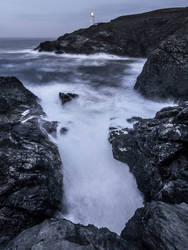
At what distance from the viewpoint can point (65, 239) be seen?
150 inches

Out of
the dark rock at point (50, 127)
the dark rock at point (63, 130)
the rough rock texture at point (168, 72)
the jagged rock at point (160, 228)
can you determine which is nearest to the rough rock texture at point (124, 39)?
the rough rock texture at point (168, 72)

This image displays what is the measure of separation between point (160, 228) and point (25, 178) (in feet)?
11.5

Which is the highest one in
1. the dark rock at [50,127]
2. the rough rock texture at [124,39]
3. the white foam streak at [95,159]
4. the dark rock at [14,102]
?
the rough rock texture at [124,39]

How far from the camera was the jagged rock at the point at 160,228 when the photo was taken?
3.54 metres

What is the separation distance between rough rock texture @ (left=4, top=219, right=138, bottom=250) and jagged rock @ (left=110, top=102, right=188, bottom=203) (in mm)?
1710

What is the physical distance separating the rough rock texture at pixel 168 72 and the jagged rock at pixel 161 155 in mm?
4944

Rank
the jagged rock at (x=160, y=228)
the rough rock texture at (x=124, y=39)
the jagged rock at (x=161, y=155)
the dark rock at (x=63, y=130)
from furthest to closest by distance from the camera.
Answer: the rough rock texture at (x=124, y=39) → the dark rock at (x=63, y=130) → the jagged rock at (x=161, y=155) → the jagged rock at (x=160, y=228)

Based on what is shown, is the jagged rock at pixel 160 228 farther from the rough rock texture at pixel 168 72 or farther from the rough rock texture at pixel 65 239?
the rough rock texture at pixel 168 72

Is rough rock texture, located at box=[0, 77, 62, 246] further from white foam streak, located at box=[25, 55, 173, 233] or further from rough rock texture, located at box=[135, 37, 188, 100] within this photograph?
rough rock texture, located at box=[135, 37, 188, 100]

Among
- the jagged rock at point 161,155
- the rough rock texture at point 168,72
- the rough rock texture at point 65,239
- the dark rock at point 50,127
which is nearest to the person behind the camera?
the rough rock texture at point 65,239

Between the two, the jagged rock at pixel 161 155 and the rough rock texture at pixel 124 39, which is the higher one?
the rough rock texture at pixel 124 39

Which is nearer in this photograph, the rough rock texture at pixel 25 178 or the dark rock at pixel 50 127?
the rough rock texture at pixel 25 178

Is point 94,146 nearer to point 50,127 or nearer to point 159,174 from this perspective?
point 50,127

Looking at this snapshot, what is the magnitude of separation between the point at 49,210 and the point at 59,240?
1712 millimetres
